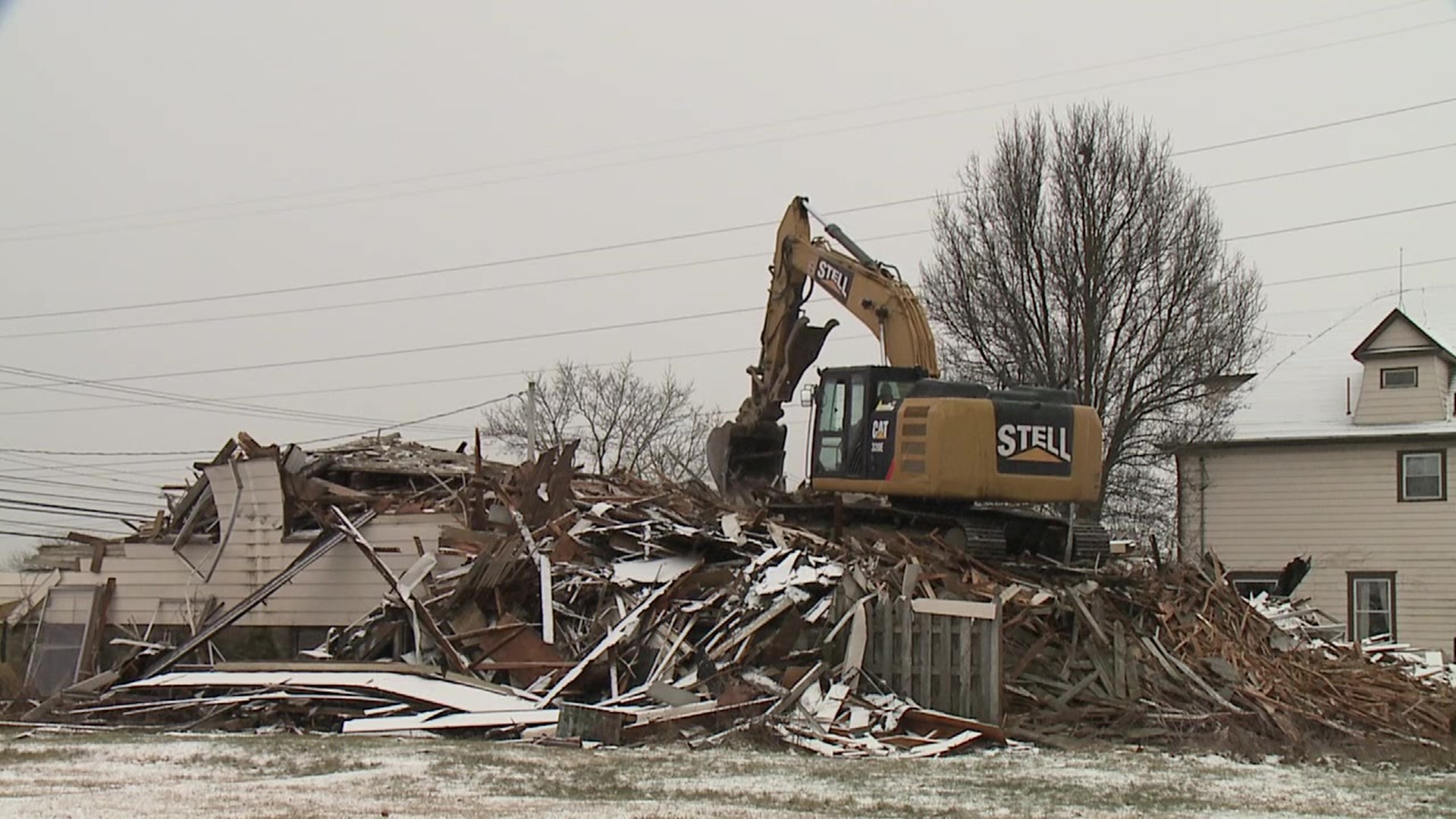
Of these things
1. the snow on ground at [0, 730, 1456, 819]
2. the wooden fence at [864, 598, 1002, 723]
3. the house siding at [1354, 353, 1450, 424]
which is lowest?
the snow on ground at [0, 730, 1456, 819]

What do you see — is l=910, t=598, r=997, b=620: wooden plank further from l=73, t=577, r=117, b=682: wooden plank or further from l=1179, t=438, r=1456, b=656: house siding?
l=1179, t=438, r=1456, b=656: house siding

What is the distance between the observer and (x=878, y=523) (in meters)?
18.8

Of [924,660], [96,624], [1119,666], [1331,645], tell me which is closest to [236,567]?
[96,624]

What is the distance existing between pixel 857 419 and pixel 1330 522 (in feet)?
59.4

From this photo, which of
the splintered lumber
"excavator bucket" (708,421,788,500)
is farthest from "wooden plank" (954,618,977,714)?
the splintered lumber

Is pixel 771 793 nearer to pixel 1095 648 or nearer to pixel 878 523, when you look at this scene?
pixel 1095 648

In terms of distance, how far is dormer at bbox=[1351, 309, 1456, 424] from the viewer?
3250cm

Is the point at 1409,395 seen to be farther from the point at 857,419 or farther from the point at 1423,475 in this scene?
the point at 857,419

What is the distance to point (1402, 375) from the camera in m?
32.8

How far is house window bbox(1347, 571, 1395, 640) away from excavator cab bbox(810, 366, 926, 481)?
698 inches

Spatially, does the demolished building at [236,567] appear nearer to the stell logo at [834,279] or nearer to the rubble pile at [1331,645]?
the stell logo at [834,279]

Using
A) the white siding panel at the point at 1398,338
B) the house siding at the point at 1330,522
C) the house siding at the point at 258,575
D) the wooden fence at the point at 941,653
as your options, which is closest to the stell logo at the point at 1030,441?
the wooden fence at the point at 941,653

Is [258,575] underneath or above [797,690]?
above

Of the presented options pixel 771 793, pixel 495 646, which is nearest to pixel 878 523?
pixel 495 646
